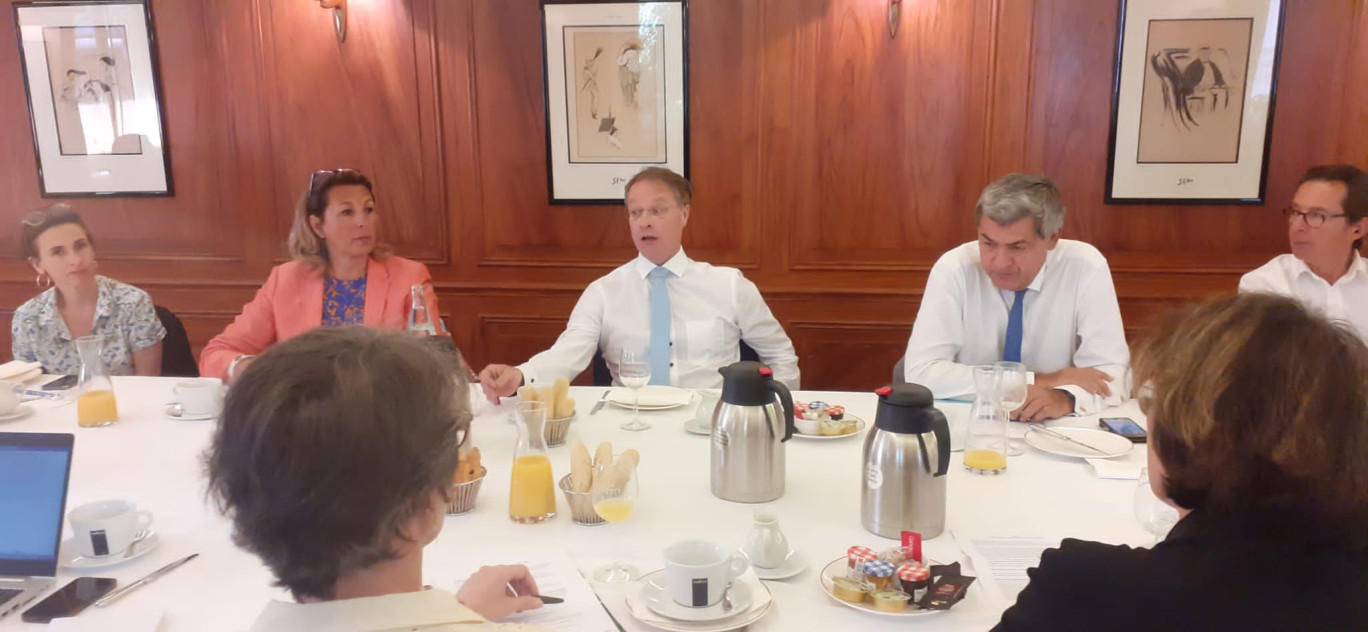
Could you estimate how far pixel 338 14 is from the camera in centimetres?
379

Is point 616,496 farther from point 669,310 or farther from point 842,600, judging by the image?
point 669,310

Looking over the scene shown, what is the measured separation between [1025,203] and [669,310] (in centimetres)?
121

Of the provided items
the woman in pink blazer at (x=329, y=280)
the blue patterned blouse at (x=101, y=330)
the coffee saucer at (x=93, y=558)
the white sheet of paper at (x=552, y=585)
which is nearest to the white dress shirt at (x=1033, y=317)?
the white sheet of paper at (x=552, y=585)

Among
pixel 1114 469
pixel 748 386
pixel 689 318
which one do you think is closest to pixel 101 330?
pixel 689 318

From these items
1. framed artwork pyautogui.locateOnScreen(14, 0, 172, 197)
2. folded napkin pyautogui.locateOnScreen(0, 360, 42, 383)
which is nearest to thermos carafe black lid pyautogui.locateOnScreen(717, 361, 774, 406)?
folded napkin pyautogui.locateOnScreen(0, 360, 42, 383)

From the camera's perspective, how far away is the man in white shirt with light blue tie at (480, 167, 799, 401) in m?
2.94

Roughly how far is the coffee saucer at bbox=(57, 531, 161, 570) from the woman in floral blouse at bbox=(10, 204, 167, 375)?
1.64 meters

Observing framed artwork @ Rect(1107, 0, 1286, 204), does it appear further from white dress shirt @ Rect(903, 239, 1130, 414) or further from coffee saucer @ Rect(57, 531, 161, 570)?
coffee saucer @ Rect(57, 531, 161, 570)

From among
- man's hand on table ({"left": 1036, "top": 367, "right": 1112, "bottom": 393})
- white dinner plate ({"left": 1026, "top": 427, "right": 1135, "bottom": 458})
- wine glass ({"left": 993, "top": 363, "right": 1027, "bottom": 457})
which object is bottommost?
white dinner plate ({"left": 1026, "top": 427, "right": 1135, "bottom": 458})

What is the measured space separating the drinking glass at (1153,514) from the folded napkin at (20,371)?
9.98 feet

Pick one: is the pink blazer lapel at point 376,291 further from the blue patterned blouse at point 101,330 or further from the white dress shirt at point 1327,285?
the white dress shirt at point 1327,285

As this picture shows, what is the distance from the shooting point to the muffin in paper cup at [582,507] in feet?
5.19

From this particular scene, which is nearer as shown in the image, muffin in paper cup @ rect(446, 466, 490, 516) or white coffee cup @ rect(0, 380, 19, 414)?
muffin in paper cup @ rect(446, 466, 490, 516)

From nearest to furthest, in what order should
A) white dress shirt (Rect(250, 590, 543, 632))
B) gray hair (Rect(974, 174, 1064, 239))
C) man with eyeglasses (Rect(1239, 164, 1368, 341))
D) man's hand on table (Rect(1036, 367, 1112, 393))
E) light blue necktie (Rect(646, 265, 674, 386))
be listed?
1. white dress shirt (Rect(250, 590, 543, 632))
2. man's hand on table (Rect(1036, 367, 1112, 393))
3. gray hair (Rect(974, 174, 1064, 239))
4. man with eyeglasses (Rect(1239, 164, 1368, 341))
5. light blue necktie (Rect(646, 265, 674, 386))
